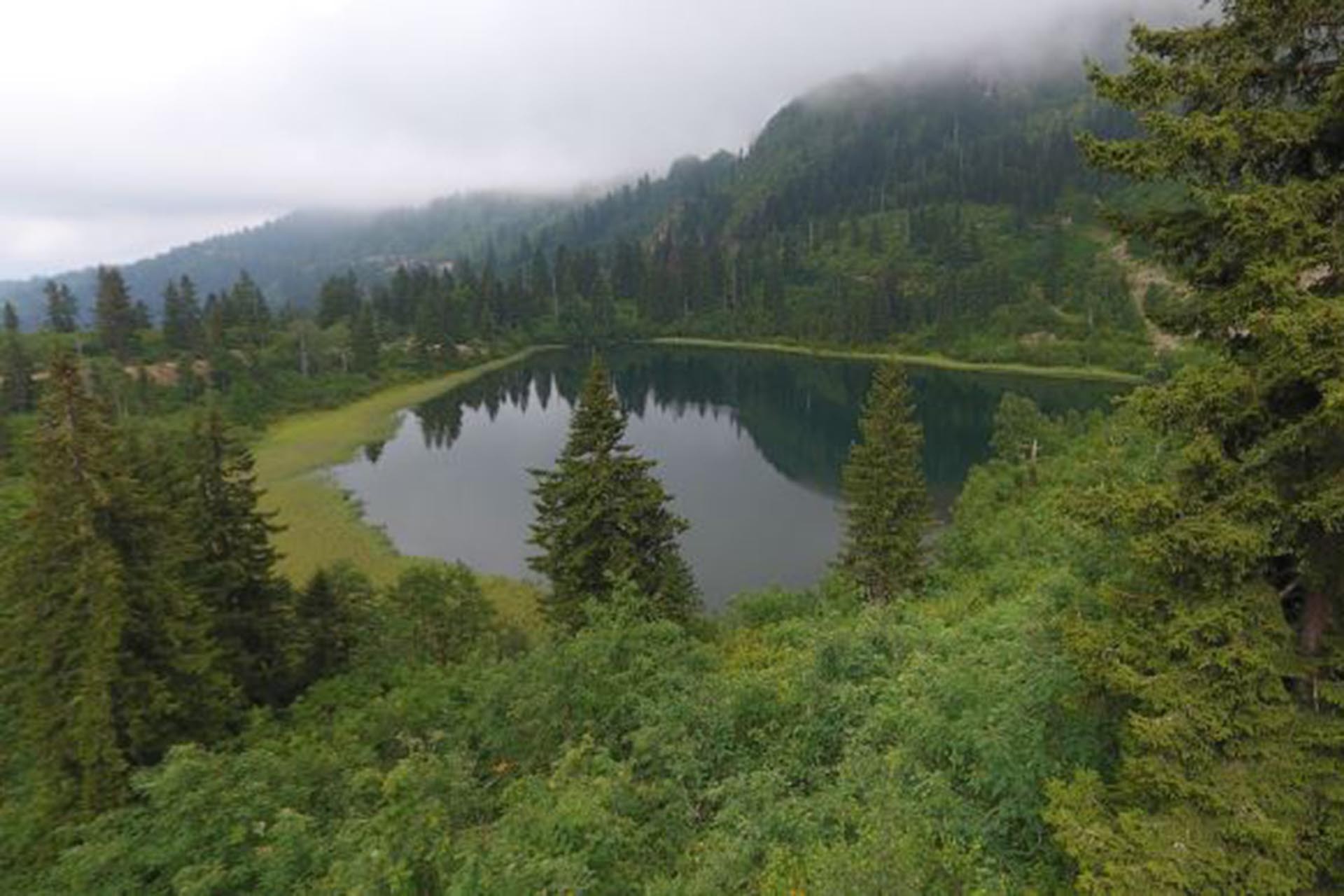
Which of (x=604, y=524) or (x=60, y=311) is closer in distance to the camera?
(x=604, y=524)

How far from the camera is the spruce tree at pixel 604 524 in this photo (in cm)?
2980

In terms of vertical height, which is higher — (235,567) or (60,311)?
(60,311)

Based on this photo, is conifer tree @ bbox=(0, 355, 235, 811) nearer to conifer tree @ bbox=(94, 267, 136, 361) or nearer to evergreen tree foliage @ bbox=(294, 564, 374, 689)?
evergreen tree foliage @ bbox=(294, 564, 374, 689)

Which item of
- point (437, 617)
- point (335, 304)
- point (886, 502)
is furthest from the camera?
point (335, 304)

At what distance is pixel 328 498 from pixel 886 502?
46138mm

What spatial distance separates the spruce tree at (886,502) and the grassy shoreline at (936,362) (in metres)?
62.5

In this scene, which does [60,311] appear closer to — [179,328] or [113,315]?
[113,315]

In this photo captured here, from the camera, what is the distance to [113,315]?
105m

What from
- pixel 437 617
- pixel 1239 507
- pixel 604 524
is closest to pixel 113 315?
pixel 437 617

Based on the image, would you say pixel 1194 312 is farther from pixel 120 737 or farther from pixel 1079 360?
pixel 1079 360

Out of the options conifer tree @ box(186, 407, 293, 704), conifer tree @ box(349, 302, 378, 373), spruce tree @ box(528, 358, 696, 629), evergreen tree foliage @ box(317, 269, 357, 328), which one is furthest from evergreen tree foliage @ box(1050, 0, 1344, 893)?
evergreen tree foliage @ box(317, 269, 357, 328)

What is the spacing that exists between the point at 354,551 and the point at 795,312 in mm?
128884

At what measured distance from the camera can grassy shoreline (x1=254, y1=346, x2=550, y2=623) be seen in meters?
46.6

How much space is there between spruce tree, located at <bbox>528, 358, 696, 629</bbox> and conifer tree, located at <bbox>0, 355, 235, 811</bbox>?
532 inches
